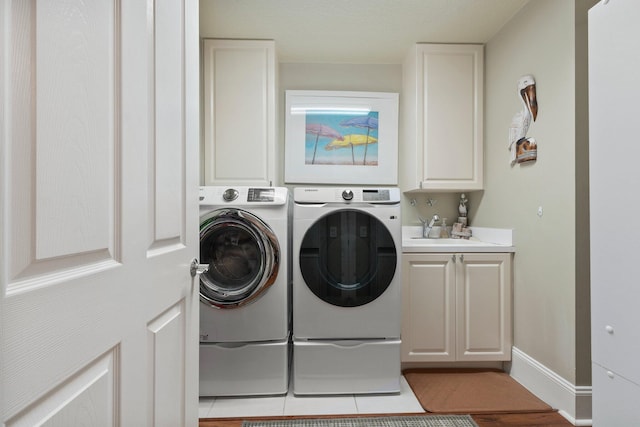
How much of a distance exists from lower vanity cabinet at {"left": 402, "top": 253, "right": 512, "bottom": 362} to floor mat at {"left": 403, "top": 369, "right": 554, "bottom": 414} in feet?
0.35

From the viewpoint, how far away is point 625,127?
1.09m

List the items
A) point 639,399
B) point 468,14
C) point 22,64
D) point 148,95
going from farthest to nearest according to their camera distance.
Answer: point 468,14, point 639,399, point 148,95, point 22,64

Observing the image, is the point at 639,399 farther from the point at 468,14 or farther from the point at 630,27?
the point at 468,14

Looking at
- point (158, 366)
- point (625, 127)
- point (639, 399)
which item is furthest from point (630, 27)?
point (158, 366)

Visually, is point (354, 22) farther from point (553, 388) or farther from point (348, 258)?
point (553, 388)

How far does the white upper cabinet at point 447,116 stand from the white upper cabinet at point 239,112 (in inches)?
44.1

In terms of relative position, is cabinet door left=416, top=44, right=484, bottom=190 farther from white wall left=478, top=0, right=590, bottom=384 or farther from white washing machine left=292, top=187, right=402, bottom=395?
white washing machine left=292, top=187, right=402, bottom=395

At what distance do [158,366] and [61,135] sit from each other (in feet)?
1.98

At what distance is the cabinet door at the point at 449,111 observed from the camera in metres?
2.58

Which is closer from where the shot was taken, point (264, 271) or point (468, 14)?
point (264, 271)

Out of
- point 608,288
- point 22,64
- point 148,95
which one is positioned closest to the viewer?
point 22,64

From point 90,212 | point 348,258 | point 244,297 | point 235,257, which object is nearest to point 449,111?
point 348,258

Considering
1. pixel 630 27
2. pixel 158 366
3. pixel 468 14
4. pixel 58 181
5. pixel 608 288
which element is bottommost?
pixel 158 366

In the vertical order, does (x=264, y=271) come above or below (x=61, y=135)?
below
